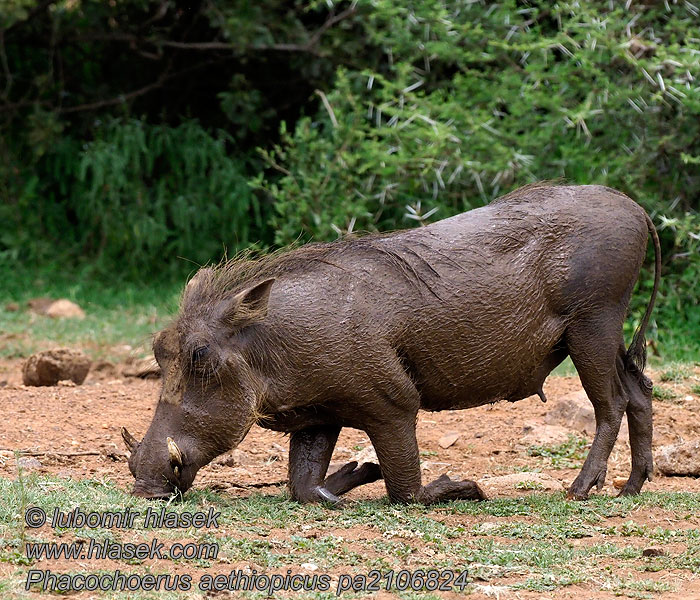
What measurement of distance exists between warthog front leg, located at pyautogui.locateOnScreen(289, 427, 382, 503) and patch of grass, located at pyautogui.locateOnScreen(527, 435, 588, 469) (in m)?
1.41

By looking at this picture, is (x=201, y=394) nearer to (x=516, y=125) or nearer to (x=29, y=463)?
(x=29, y=463)

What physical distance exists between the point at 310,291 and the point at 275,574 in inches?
54.7

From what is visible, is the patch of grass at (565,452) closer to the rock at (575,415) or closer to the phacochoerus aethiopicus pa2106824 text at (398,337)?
the rock at (575,415)

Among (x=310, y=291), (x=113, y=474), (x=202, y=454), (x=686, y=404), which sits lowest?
(x=686, y=404)

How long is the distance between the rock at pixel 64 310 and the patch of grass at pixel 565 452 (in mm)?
4841

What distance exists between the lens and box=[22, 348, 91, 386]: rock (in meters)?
7.21

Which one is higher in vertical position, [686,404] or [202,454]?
A: [202,454]

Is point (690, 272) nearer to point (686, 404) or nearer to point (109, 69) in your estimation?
point (686, 404)

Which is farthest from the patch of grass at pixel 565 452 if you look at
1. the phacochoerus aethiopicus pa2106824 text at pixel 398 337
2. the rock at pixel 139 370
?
the rock at pixel 139 370

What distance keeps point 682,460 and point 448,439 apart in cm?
129

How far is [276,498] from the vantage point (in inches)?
196

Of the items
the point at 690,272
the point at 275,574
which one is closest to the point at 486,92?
the point at 690,272

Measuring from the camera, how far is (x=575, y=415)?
6.51 meters

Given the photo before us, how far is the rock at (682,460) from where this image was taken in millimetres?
5715
